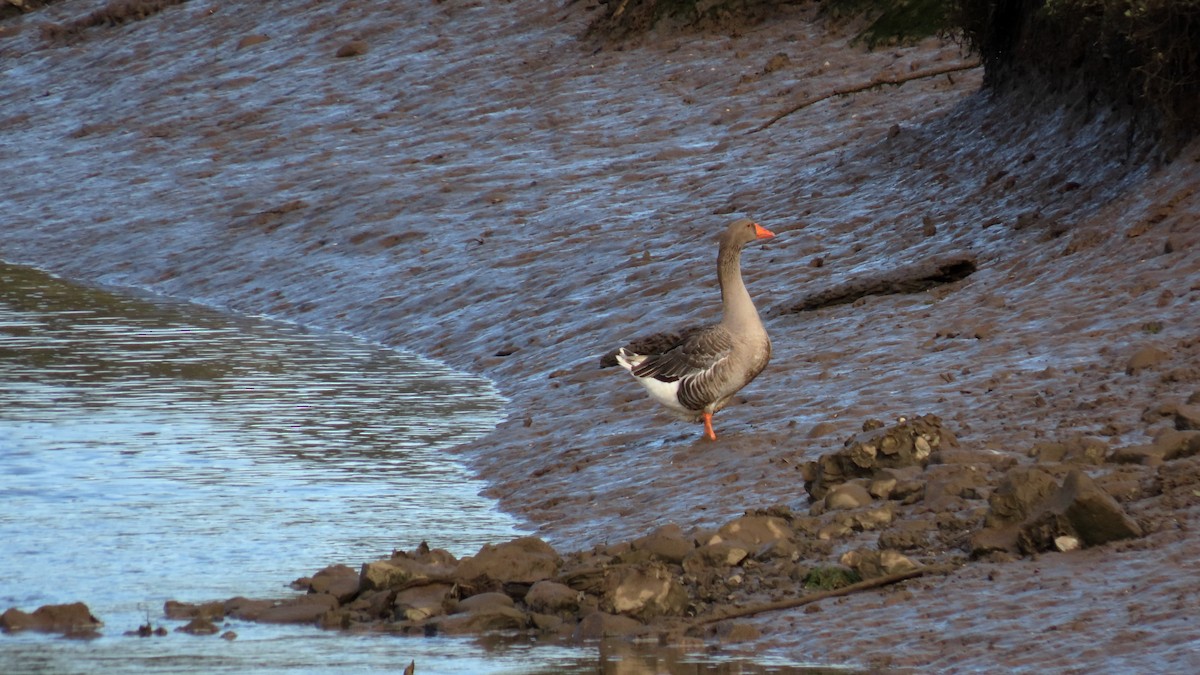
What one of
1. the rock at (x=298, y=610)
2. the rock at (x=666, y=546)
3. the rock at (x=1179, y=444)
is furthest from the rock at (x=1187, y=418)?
the rock at (x=298, y=610)

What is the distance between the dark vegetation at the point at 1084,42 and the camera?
40.9 ft

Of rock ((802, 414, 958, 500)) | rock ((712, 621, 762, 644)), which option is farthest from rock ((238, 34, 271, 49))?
rock ((712, 621, 762, 644))

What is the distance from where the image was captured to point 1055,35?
15031 millimetres

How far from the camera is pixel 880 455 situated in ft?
30.6

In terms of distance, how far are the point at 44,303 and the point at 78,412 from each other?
616cm

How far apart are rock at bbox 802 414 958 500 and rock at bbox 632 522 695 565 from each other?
95 cm

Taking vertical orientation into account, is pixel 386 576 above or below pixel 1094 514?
below

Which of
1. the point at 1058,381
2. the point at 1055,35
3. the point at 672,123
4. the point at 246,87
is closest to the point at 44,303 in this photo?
the point at 672,123

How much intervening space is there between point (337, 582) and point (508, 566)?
0.80m

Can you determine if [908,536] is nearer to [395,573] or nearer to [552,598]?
[552,598]

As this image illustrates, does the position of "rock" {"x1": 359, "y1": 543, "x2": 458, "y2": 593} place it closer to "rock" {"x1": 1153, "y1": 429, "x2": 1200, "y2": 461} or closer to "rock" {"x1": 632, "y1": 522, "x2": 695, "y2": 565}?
"rock" {"x1": 632, "y1": 522, "x2": 695, "y2": 565}

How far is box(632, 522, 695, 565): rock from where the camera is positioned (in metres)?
8.48

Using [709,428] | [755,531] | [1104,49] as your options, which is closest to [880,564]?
[755,531]

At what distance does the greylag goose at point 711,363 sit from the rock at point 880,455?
151cm
